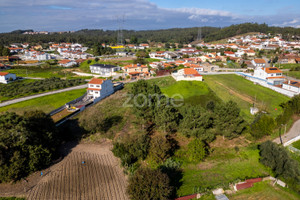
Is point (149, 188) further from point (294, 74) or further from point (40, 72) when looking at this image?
point (40, 72)

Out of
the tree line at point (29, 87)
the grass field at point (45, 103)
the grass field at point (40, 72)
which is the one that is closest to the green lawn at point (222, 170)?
the grass field at point (45, 103)

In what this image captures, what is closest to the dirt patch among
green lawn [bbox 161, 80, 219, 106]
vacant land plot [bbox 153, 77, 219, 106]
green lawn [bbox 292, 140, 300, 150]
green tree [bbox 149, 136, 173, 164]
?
green tree [bbox 149, 136, 173, 164]

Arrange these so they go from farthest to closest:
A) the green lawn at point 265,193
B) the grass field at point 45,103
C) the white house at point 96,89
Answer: the white house at point 96,89 < the grass field at point 45,103 < the green lawn at point 265,193

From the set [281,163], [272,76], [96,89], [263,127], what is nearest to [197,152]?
[281,163]

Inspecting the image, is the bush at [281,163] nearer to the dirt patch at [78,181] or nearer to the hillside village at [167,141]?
the hillside village at [167,141]

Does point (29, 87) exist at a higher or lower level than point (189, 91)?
lower

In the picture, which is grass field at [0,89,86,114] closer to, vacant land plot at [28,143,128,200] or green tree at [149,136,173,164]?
vacant land plot at [28,143,128,200]
